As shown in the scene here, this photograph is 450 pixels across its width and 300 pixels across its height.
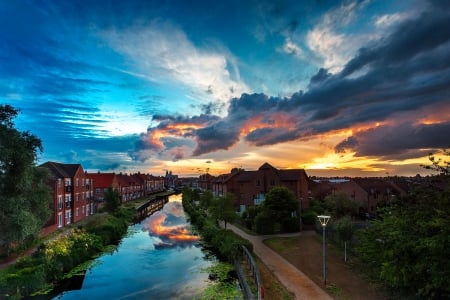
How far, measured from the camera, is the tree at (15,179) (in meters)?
24.2

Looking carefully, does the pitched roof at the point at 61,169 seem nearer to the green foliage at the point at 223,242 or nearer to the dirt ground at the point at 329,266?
the green foliage at the point at 223,242

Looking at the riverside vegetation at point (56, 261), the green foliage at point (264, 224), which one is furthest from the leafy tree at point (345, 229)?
the riverside vegetation at point (56, 261)

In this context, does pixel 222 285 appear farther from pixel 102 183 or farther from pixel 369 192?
pixel 102 183

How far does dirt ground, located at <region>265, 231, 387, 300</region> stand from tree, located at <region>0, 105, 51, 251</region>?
70.9 feet

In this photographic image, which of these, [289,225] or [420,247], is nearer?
[420,247]

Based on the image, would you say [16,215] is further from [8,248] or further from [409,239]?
[409,239]

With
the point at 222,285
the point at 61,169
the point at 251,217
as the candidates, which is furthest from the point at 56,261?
the point at 251,217

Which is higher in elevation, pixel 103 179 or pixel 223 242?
pixel 103 179

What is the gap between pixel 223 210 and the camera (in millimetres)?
41438

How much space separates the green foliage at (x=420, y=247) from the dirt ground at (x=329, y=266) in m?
4.48

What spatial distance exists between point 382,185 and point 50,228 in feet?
200

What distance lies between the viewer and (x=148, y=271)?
2908cm

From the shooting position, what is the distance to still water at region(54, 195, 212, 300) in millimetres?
23484

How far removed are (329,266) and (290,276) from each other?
13.5 ft
